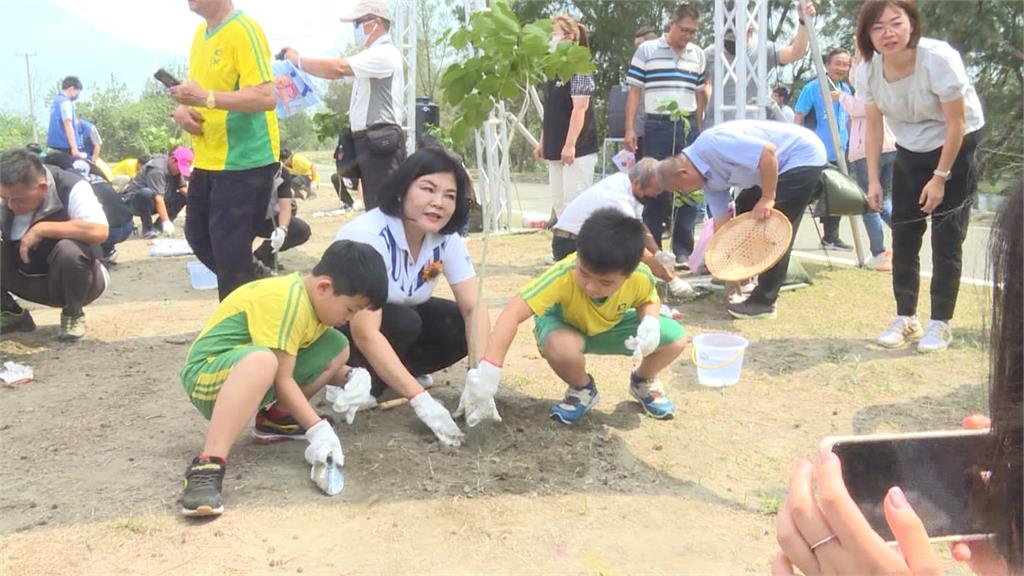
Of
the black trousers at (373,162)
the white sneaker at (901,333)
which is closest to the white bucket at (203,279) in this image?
the black trousers at (373,162)

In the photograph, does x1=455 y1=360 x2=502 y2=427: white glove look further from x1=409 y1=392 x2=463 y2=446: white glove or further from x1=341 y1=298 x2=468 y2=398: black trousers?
x1=341 y1=298 x2=468 y2=398: black trousers

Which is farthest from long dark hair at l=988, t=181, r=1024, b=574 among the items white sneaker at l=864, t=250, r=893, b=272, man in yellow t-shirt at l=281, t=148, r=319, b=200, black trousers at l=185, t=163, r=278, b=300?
man in yellow t-shirt at l=281, t=148, r=319, b=200

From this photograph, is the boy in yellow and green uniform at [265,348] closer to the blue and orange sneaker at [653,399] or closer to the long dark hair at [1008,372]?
the blue and orange sneaker at [653,399]

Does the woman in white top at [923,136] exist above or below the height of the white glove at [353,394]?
above

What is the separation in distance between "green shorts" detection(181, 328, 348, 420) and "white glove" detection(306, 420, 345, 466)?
0.65ft

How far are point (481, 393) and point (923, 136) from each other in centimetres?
238

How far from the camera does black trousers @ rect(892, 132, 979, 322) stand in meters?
3.72

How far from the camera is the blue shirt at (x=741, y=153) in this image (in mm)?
4410

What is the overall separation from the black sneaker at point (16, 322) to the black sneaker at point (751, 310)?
3888mm

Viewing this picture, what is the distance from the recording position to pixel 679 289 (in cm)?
508

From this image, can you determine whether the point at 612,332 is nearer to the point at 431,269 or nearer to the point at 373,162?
the point at 431,269

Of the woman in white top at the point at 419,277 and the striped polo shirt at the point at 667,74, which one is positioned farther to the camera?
the striped polo shirt at the point at 667,74

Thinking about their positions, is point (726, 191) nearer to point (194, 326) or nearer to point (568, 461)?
point (568, 461)

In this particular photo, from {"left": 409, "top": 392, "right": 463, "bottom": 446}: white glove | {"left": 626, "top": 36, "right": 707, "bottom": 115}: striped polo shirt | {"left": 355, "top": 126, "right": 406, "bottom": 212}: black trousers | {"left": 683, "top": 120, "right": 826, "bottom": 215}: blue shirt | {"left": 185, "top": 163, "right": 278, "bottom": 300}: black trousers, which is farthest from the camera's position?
{"left": 626, "top": 36, "right": 707, "bottom": 115}: striped polo shirt
